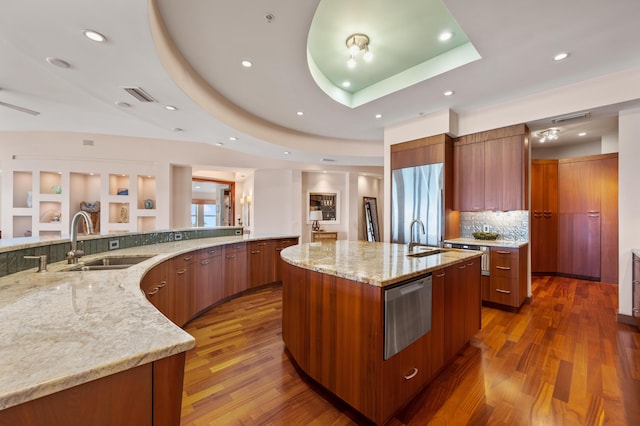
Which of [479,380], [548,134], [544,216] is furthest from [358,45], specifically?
[544,216]

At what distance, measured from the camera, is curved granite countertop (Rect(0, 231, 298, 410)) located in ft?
1.87

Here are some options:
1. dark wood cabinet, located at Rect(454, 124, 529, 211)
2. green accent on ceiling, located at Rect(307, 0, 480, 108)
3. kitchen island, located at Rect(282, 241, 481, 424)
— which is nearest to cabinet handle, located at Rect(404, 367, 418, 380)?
kitchen island, located at Rect(282, 241, 481, 424)

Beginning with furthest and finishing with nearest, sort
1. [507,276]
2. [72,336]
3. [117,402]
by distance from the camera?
1. [507,276]
2. [72,336]
3. [117,402]

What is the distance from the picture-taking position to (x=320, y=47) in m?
2.96

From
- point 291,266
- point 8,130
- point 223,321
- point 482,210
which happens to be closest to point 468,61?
point 482,210

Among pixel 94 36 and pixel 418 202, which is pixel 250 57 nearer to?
pixel 94 36

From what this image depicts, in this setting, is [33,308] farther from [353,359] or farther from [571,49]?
[571,49]

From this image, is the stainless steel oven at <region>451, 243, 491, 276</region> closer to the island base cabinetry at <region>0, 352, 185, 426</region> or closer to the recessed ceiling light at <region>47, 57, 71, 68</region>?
the island base cabinetry at <region>0, 352, 185, 426</region>

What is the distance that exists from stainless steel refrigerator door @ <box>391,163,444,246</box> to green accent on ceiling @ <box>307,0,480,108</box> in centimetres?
140

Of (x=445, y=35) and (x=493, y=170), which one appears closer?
(x=445, y=35)

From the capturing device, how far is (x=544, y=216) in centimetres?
546

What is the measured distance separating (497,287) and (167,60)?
4.57 meters

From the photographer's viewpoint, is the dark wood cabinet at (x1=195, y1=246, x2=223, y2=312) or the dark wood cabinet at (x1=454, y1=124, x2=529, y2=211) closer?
the dark wood cabinet at (x1=195, y1=246, x2=223, y2=312)

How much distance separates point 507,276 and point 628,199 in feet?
5.16
